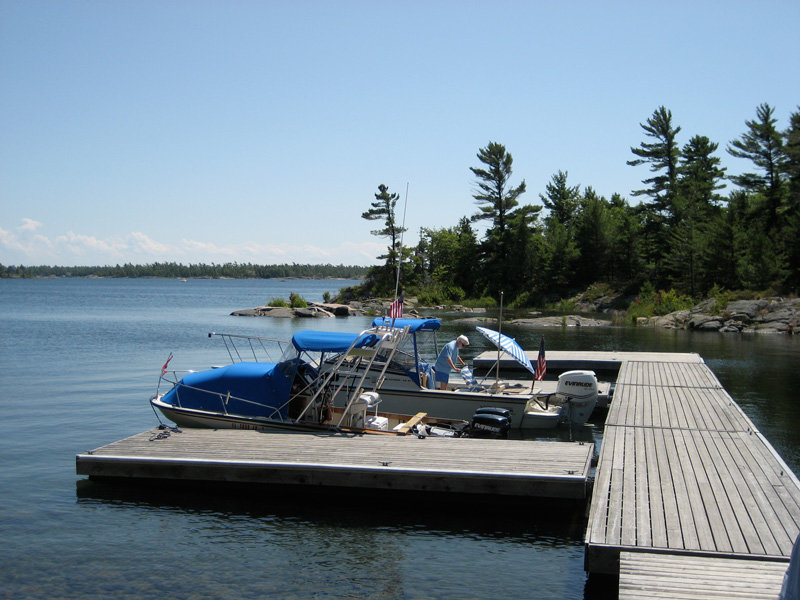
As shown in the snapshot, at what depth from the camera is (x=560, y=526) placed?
10648mm

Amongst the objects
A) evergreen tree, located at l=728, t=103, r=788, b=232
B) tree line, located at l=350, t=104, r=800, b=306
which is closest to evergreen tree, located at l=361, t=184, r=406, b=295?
tree line, located at l=350, t=104, r=800, b=306

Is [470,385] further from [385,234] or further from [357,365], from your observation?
[385,234]

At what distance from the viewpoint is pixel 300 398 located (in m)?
14.9

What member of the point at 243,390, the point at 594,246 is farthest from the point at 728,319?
the point at 243,390

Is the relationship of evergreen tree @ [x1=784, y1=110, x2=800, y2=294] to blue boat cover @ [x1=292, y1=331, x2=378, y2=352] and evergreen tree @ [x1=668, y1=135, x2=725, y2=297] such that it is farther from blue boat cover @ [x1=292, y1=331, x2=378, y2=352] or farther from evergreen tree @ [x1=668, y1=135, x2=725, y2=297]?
blue boat cover @ [x1=292, y1=331, x2=378, y2=352]

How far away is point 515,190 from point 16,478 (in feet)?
220

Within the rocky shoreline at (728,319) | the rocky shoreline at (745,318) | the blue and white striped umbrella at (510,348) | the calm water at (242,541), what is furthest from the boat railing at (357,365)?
the rocky shoreline at (745,318)

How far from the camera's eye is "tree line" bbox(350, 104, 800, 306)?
52.2m

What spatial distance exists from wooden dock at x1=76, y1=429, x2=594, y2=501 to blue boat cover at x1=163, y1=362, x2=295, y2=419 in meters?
1.33

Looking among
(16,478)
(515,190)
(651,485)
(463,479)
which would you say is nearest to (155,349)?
(16,478)

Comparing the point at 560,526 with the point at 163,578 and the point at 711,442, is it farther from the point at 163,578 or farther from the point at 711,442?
the point at 163,578

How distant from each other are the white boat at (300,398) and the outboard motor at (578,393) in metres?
3.10

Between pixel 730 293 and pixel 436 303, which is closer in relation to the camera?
pixel 730 293

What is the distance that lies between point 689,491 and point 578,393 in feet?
23.7
